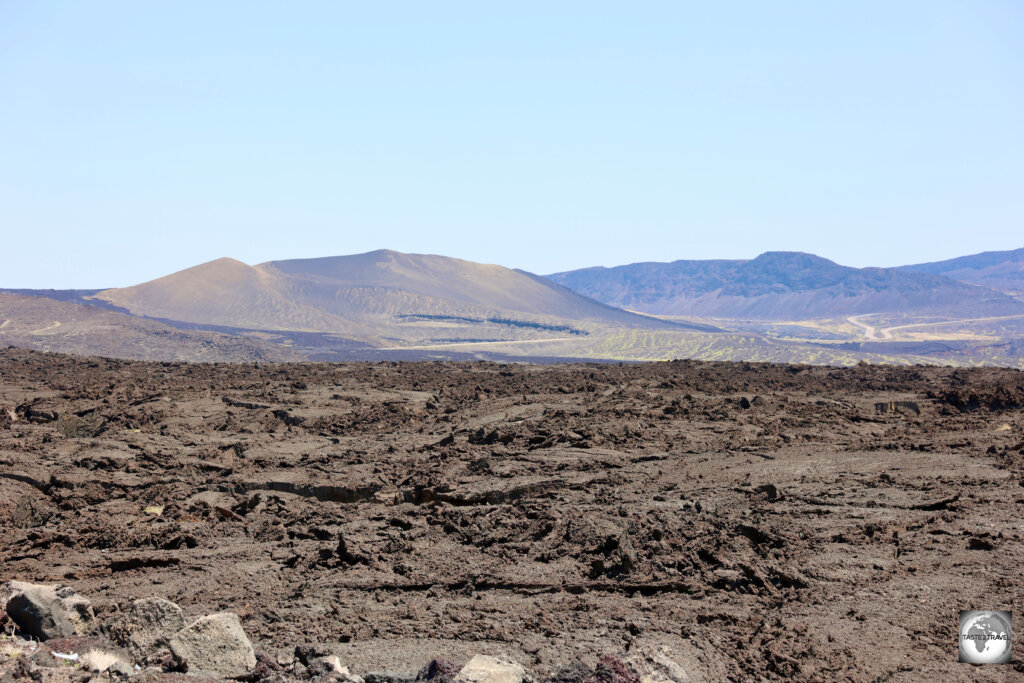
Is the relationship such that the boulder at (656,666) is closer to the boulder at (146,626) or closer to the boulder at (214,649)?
the boulder at (214,649)

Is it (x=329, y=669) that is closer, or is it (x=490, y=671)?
(x=490, y=671)

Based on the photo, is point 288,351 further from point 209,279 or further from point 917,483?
point 209,279

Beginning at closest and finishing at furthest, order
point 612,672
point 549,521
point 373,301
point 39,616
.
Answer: point 612,672 → point 39,616 → point 549,521 → point 373,301

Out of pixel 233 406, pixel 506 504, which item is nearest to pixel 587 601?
pixel 506 504

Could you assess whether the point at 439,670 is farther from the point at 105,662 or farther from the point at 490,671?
the point at 105,662

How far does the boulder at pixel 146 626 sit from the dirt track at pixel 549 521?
72 centimetres

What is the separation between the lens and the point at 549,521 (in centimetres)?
944

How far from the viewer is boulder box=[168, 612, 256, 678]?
247 inches

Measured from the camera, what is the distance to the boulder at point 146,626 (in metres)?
6.60

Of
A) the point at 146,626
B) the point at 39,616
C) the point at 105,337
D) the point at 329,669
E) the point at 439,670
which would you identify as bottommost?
the point at 329,669

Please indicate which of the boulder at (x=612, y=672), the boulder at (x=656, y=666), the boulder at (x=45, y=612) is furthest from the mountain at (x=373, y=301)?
the boulder at (x=612, y=672)

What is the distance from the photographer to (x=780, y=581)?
25.8 ft

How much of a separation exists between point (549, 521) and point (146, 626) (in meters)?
4.32

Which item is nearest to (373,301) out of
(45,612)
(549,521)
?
(549,521)
